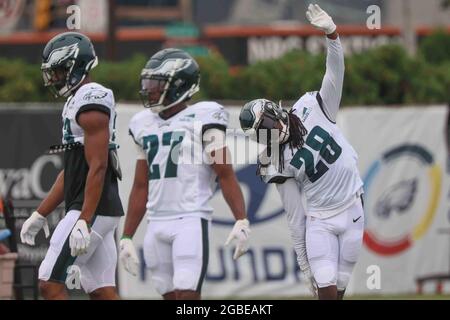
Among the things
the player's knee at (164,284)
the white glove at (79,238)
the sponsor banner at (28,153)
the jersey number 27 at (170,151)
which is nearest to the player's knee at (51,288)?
the white glove at (79,238)

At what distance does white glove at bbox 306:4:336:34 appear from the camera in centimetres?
859

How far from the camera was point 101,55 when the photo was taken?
24672 millimetres

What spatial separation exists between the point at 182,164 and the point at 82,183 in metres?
0.69

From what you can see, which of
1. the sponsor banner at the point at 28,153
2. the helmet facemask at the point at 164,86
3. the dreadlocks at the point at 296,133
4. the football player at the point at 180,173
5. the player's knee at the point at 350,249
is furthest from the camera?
the sponsor banner at the point at 28,153

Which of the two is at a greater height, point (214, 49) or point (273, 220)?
point (214, 49)

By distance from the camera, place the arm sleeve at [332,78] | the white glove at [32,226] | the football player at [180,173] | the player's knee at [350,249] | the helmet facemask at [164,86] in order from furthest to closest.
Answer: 1. the white glove at [32,226]
2. the helmet facemask at [164,86]
3. the football player at [180,173]
4. the player's knee at [350,249]
5. the arm sleeve at [332,78]

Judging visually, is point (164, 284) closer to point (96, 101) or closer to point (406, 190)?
point (96, 101)

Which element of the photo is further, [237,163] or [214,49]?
[214,49]

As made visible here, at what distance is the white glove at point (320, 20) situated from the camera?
859 cm

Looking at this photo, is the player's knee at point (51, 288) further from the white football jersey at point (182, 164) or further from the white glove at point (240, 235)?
the white glove at point (240, 235)

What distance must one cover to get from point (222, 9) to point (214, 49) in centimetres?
736
